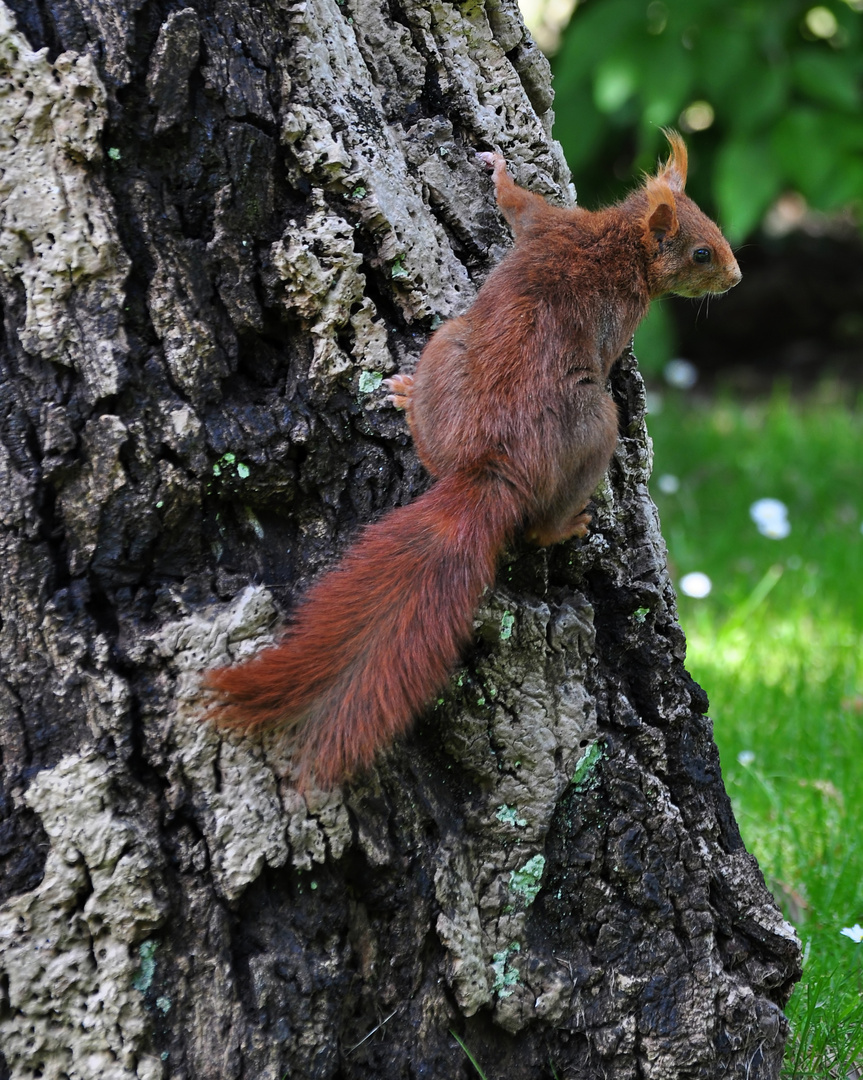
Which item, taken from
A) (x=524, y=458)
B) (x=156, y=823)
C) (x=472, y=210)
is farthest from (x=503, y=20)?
(x=156, y=823)

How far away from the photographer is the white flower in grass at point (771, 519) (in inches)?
137

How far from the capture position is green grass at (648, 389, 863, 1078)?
1951mm

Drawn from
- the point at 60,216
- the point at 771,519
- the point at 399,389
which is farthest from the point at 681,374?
the point at 60,216

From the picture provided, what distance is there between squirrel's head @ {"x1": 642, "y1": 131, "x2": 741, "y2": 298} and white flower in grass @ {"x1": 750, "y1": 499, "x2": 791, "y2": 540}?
1573 millimetres

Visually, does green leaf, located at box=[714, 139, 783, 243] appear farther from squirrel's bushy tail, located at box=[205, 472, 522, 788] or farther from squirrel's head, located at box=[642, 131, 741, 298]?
squirrel's bushy tail, located at box=[205, 472, 522, 788]

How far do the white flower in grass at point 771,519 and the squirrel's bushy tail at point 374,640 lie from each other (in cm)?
224

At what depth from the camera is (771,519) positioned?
11.6ft

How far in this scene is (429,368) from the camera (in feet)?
4.87

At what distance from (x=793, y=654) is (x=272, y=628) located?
1.87 m

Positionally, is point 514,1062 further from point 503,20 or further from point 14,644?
point 503,20

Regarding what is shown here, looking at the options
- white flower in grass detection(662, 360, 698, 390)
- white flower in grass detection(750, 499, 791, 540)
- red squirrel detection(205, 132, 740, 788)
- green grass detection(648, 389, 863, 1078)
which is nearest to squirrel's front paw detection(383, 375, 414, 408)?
red squirrel detection(205, 132, 740, 788)

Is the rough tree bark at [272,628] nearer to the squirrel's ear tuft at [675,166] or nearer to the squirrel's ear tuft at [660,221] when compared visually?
the squirrel's ear tuft at [660,221]

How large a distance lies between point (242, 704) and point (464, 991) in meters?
0.51

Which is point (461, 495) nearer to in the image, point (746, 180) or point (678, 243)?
point (678, 243)
